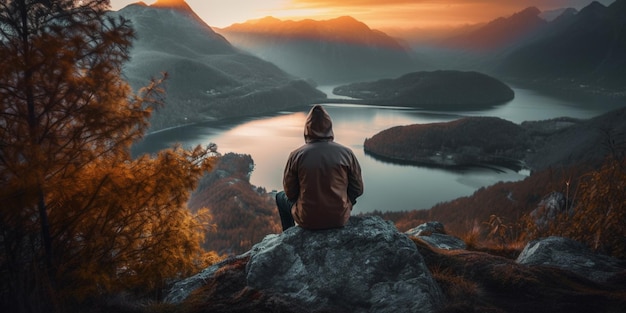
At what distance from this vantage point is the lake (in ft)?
247

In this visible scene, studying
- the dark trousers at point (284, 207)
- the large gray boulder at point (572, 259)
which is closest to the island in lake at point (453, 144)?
the large gray boulder at point (572, 259)

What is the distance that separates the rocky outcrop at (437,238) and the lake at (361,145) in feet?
174

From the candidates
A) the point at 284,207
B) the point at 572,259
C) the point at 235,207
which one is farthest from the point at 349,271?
the point at 235,207

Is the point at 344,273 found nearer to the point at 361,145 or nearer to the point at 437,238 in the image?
the point at 437,238

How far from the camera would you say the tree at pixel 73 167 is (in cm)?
584

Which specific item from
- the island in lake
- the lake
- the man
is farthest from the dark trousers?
the island in lake

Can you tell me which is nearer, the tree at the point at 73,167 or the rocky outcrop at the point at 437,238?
the tree at the point at 73,167

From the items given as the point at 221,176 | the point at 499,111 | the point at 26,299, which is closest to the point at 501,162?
the point at 221,176

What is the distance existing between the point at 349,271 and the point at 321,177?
1.42 m

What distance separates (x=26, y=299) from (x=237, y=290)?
268cm

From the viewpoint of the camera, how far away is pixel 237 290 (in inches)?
236

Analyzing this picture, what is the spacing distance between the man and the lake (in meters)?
58.8

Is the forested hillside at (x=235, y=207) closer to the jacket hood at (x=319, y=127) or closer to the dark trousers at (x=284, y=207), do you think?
the dark trousers at (x=284, y=207)

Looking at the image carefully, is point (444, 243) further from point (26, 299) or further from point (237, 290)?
point (26, 299)
